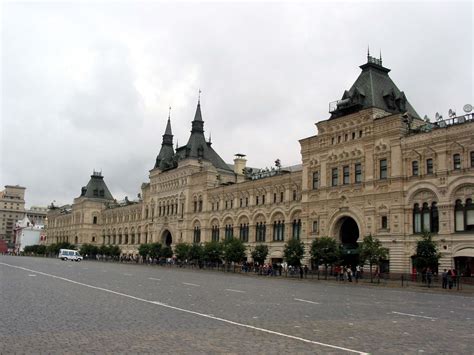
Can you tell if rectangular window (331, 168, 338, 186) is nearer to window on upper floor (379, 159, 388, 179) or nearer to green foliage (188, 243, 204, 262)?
window on upper floor (379, 159, 388, 179)

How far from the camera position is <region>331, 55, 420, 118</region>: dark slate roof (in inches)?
2344

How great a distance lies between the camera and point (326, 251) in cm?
5362

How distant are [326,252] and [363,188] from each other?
28.1 feet

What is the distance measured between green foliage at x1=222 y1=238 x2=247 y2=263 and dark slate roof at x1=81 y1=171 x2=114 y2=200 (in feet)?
287

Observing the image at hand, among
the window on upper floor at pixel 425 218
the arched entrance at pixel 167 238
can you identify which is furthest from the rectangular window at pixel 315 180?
the arched entrance at pixel 167 238

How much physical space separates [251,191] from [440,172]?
3314cm

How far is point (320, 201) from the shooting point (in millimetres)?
62281

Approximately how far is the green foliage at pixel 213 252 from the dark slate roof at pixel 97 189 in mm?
82690

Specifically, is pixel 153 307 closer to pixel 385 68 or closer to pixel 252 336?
pixel 252 336

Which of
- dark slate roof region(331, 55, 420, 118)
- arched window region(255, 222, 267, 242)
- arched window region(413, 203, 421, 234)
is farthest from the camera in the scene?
arched window region(255, 222, 267, 242)

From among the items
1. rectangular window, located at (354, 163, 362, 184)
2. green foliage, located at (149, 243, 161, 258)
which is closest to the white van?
green foliage, located at (149, 243, 161, 258)

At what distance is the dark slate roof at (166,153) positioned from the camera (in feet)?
354

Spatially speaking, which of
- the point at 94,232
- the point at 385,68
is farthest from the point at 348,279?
the point at 94,232

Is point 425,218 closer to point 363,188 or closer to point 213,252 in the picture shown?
point 363,188
